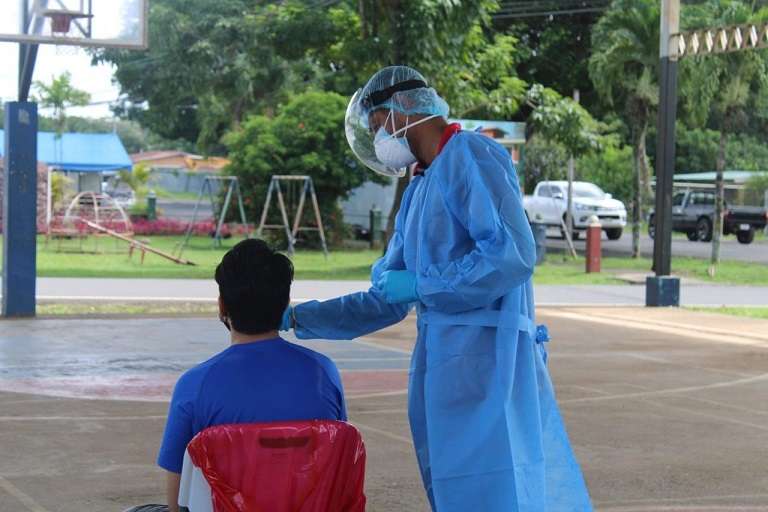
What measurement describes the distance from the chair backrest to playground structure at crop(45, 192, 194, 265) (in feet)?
68.3

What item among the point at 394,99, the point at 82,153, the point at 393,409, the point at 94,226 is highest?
the point at 82,153

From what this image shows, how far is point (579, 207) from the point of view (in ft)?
121

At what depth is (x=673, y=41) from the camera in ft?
54.1

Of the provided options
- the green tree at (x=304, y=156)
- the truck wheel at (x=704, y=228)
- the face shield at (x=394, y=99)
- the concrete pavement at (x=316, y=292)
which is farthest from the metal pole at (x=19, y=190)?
the truck wheel at (x=704, y=228)

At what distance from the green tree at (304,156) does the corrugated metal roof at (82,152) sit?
53.7 ft

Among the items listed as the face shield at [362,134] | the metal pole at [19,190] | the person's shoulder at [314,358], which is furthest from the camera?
the metal pole at [19,190]

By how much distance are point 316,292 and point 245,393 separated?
15.1 m

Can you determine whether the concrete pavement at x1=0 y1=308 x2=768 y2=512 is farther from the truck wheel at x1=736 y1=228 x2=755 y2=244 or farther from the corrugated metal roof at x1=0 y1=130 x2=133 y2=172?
the corrugated metal roof at x1=0 y1=130 x2=133 y2=172

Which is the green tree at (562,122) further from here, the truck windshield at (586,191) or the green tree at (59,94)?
the green tree at (59,94)

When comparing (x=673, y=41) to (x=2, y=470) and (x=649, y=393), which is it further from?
(x=2, y=470)

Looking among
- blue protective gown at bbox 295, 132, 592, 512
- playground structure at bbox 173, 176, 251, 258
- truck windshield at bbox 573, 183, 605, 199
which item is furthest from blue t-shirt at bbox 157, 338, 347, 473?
truck windshield at bbox 573, 183, 605, 199

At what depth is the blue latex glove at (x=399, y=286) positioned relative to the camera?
388 centimetres

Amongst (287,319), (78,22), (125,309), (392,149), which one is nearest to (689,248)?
(125,309)

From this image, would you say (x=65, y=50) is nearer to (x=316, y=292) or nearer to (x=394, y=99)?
(x=316, y=292)
